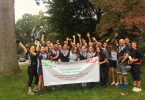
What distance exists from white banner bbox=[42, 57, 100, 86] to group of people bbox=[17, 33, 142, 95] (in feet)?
0.88

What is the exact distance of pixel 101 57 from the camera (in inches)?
575

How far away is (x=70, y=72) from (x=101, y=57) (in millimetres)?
1531

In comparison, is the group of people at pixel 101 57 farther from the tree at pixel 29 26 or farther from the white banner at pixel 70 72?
the tree at pixel 29 26

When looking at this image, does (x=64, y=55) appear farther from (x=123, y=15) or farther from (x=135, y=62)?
(x=123, y=15)

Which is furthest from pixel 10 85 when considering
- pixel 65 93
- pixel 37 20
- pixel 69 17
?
pixel 37 20

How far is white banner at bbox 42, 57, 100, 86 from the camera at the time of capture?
1384 centimetres

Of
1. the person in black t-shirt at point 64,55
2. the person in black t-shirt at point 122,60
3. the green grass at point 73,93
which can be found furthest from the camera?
the person in black t-shirt at point 64,55

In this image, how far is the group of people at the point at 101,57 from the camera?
44.6 ft

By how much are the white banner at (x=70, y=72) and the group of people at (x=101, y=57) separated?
0.27 metres

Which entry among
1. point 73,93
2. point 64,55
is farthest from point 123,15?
point 73,93

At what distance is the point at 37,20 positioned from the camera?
11100 centimetres

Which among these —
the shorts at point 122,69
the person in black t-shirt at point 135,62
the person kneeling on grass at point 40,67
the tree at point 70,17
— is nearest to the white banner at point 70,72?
the person kneeling on grass at point 40,67

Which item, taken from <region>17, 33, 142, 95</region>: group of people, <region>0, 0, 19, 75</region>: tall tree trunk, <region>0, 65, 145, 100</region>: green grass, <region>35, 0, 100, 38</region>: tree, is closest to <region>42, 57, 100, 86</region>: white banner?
<region>17, 33, 142, 95</region>: group of people

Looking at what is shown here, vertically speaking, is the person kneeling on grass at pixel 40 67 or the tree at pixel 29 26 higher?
the tree at pixel 29 26
